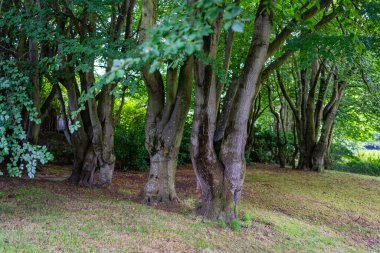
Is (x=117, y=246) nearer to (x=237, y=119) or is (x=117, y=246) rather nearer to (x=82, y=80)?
(x=237, y=119)

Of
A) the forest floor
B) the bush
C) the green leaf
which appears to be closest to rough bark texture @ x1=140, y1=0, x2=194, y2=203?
the forest floor

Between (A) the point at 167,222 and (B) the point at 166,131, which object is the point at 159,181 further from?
(A) the point at 167,222

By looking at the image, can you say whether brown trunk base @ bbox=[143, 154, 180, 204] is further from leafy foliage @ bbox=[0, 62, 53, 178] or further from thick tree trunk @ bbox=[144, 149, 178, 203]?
leafy foliage @ bbox=[0, 62, 53, 178]

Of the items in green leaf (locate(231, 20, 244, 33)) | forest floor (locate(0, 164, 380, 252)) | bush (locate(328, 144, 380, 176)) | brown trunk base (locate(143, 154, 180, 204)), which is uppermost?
green leaf (locate(231, 20, 244, 33))

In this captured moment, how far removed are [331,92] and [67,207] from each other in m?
12.2

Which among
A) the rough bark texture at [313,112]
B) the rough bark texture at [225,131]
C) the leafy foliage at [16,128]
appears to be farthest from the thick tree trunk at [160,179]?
the rough bark texture at [313,112]

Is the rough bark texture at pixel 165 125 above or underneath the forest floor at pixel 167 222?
above

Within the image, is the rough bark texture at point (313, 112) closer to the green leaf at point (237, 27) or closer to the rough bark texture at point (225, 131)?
the rough bark texture at point (225, 131)

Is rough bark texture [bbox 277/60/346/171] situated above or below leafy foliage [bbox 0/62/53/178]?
above

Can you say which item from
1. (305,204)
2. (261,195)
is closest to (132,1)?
(261,195)

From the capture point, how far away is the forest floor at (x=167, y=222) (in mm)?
4145

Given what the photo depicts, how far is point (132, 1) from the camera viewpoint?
765 centimetres

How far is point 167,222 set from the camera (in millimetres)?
5137

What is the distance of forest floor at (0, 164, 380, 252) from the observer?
4145 mm
